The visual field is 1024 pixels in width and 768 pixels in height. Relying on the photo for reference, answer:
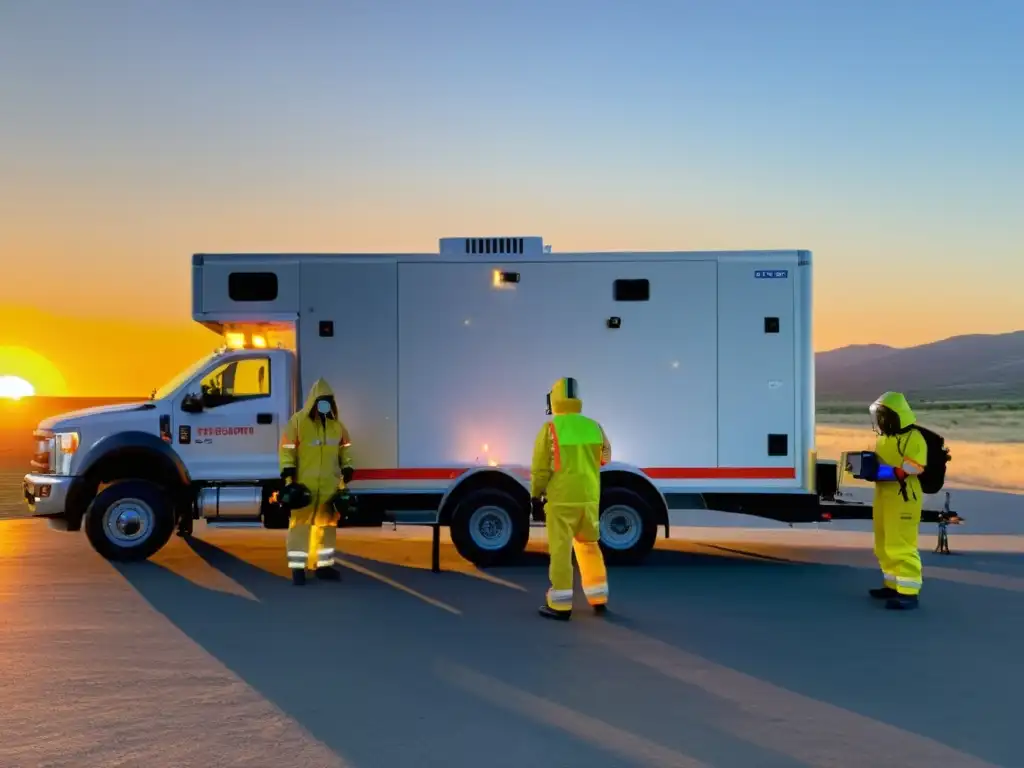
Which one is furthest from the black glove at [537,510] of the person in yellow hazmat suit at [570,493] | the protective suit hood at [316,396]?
the protective suit hood at [316,396]

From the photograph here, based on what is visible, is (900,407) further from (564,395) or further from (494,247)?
(494,247)

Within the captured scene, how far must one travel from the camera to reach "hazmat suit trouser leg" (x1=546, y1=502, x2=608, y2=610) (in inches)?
290

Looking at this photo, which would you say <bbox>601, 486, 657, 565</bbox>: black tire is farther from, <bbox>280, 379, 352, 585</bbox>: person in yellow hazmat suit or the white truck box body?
<bbox>280, 379, 352, 585</bbox>: person in yellow hazmat suit

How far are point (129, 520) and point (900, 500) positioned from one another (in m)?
7.69

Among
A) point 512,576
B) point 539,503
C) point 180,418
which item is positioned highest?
point 180,418

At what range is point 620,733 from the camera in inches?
186

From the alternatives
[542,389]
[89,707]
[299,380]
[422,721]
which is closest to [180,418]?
[299,380]

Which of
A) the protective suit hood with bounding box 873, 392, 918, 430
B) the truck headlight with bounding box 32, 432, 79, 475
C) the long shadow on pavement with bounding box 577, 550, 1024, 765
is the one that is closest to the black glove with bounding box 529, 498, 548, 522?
the long shadow on pavement with bounding box 577, 550, 1024, 765

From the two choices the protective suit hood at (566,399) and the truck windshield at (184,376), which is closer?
the protective suit hood at (566,399)

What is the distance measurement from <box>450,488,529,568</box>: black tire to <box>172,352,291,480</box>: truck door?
2.11 m

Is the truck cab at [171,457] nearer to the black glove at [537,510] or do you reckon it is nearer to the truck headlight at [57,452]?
the truck headlight at [57,452]

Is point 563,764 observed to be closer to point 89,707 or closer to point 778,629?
point 89,707

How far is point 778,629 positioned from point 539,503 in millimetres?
3390

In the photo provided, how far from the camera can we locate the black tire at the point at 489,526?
32.0ft
